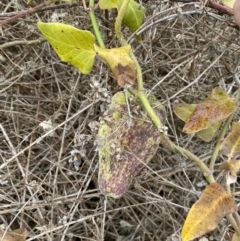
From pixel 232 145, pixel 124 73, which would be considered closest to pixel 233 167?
pixel 232 145

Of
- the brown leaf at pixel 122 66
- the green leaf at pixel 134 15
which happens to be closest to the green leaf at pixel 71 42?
the brown leaf at pixel 122 66

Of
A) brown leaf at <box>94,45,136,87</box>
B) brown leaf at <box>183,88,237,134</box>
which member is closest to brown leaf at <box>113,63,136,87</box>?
brown leaf at <box>94,45,136,87</box>

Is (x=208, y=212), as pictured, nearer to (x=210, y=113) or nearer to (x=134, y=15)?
(x=210, y=113)

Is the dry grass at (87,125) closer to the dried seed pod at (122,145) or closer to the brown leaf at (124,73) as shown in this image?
the dried seed pod at (122,145)

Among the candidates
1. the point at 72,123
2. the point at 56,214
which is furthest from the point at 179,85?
the point at 56,214

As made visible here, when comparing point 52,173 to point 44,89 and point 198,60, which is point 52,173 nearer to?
point 44,89

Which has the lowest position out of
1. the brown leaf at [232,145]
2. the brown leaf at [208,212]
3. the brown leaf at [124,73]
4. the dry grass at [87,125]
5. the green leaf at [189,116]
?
the dry grass at [87,125]

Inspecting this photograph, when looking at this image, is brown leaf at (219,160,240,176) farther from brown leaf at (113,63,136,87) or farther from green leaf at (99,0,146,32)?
green leaf at (99,0,146,32)
